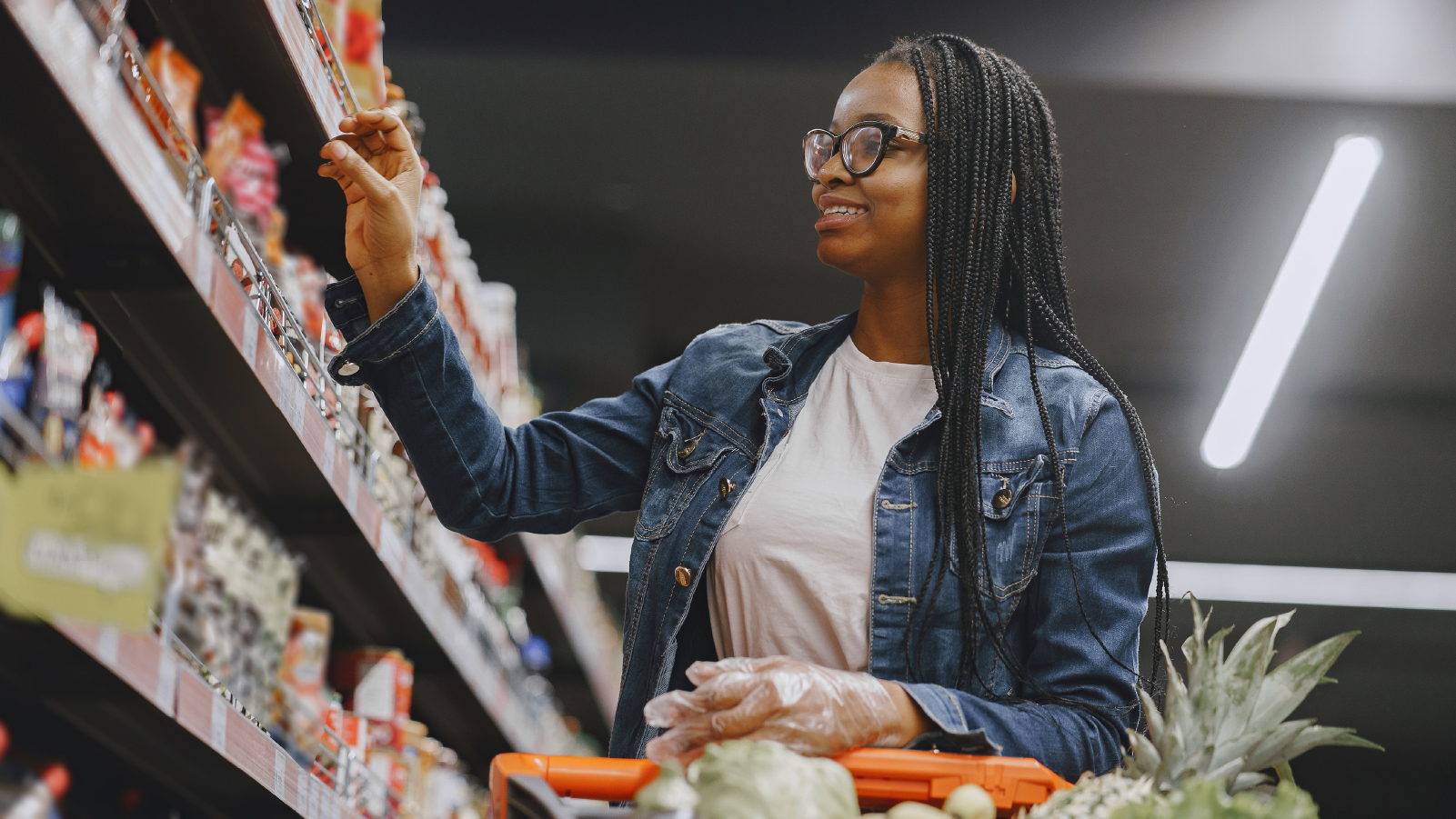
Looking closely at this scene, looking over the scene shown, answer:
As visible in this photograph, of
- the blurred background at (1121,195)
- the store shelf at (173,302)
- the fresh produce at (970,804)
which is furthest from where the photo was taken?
the blurred background at (1121,195)

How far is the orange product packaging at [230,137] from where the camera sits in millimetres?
1903

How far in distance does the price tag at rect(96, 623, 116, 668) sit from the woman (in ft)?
1.27

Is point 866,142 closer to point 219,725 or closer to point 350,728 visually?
point 219,725

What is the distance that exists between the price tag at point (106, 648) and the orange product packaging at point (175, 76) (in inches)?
32.4

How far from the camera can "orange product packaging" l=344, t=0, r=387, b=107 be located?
87.0 inches

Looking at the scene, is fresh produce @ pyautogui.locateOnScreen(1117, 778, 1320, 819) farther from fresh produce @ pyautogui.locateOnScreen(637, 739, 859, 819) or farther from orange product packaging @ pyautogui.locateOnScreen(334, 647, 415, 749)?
orange product packaging @ pyautogui.locateOnScreen(334, 647, 415, 749)

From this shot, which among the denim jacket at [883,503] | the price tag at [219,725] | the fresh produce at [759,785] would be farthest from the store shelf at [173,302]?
the fresh produce at [759,785]

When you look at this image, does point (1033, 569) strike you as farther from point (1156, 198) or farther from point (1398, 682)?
point (1398, 682)

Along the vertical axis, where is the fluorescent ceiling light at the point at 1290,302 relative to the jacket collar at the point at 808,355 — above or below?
above

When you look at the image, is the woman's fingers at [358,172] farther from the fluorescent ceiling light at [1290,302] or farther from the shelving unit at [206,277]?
the fluorescent ceiling light at [1290,302]

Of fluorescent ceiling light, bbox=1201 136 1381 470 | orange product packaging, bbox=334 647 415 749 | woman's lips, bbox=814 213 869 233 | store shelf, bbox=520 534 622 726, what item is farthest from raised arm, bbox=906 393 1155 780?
fluorescent ceiling light, bbox=1201 136 1381 470

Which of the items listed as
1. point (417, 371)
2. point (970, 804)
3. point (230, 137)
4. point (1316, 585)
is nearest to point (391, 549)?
point (230, 137)

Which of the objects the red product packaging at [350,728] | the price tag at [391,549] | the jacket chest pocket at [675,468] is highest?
the price tag at [391,549]

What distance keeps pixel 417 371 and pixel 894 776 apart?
0.66m
